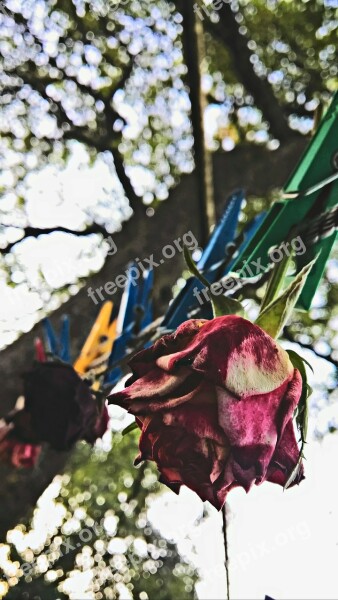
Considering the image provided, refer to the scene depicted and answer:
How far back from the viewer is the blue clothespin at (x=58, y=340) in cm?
160

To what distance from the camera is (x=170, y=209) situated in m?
2.04

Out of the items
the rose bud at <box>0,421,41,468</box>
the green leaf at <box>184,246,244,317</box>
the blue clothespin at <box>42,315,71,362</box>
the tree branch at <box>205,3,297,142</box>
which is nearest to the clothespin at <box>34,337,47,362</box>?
the blue clothespin at <box>42,315,71,362</box>

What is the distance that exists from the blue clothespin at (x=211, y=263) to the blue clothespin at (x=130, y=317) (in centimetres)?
31

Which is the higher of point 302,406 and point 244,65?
point 244,65

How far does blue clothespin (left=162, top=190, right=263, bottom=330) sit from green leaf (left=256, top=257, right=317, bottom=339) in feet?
0.66

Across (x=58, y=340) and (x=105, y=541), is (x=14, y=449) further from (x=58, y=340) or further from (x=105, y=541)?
(x=105, y=541)

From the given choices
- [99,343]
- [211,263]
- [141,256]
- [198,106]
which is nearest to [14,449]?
[99,343]

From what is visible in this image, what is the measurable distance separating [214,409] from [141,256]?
54.6 inches

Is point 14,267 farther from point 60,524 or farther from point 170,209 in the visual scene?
point 60,524

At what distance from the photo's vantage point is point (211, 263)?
121cm

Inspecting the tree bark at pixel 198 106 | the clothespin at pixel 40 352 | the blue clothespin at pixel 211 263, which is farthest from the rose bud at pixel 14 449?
the tree bark at pixel 198 106

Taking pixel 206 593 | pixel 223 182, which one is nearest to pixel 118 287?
pixel 223 182

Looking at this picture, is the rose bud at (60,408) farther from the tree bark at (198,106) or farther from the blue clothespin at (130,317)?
the tree bark at (198,106)

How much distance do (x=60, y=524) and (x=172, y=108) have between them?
1.85 meters
